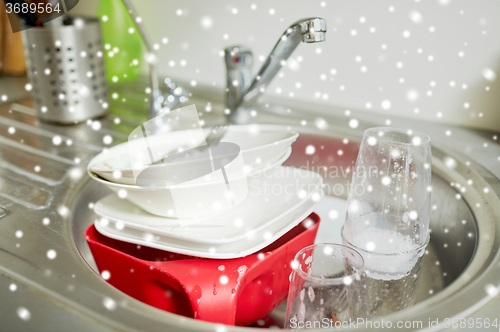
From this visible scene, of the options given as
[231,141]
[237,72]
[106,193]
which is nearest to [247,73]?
[237,72]

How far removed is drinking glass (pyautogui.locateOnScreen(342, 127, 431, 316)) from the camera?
52 cm

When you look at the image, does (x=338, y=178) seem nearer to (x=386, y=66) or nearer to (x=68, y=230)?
(x=386, y=66)

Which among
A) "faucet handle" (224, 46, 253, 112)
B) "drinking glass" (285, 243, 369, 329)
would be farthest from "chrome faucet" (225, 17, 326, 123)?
"drinking glass" (285, 243, 369, 329)

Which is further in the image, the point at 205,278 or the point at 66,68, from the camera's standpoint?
the point at 66,68

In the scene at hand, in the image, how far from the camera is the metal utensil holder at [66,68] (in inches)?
34.9

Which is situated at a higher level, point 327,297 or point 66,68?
point 66,68

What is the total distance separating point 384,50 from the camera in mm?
867

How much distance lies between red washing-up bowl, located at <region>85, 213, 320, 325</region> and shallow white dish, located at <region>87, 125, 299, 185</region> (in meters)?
0.09

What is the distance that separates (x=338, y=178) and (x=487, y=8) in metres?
0.43

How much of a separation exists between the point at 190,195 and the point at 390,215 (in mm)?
273

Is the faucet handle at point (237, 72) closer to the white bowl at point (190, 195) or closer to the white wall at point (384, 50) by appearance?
the white wall at point (384, 50)

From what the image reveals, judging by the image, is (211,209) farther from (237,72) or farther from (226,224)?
(237,72)

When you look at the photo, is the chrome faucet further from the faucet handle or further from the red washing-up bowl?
the red washing-up bowl

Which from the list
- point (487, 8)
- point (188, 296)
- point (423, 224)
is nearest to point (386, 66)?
point (487, 8)
